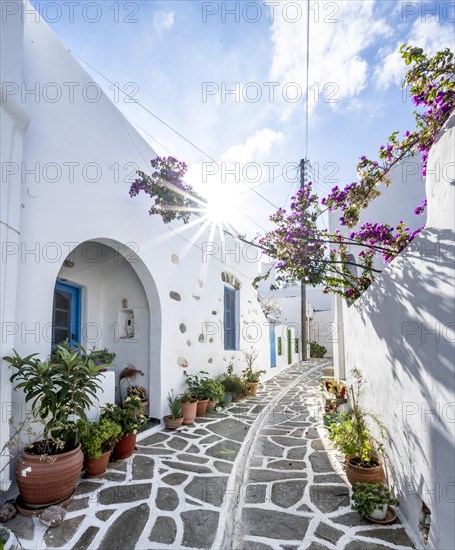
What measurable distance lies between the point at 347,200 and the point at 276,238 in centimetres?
113

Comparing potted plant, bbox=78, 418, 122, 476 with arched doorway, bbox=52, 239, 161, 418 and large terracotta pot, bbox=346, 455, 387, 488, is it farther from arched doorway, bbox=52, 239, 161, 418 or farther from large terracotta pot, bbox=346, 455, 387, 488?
large terracotta pot, bbox=346, 455, 387, 488

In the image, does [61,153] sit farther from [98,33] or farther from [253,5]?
[253,5]

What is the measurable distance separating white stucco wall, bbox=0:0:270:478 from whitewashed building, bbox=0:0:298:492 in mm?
17

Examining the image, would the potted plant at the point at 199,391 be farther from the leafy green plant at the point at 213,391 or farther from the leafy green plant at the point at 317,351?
the leafy green plant at the point at 317,351

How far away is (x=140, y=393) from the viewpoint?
5.95 metres

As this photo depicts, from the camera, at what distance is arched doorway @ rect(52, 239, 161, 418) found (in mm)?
5863

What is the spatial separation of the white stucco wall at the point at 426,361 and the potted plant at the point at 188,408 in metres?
3.62

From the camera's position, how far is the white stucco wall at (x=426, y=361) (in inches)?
88.0

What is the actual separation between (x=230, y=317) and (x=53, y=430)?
6.53 m

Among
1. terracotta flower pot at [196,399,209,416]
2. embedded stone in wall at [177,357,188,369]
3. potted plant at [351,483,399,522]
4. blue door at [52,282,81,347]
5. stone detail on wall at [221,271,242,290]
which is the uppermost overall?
stone detail on wall at [221,271,242,290]

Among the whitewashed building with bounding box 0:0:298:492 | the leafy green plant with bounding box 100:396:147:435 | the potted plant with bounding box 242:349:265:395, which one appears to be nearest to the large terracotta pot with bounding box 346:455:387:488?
the leafy green plant with bounding box 100:396:147:435

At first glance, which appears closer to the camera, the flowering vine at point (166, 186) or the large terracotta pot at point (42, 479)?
the large terracotta pot at point (42, 479)

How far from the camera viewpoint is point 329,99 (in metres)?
5.41

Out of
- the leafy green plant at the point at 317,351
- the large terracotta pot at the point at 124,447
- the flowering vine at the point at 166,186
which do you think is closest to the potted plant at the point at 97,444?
the large terracotta pot at the point at 124,447
